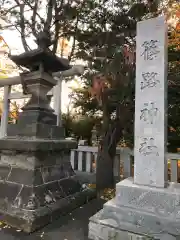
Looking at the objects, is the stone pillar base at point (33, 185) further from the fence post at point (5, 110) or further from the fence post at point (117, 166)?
the fence post at point (5, 110)

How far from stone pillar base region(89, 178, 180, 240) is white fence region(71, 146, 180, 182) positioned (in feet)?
6.79

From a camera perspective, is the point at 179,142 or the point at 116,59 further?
the point at 179,142

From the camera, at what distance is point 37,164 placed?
325 centimetres

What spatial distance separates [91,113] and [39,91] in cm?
404

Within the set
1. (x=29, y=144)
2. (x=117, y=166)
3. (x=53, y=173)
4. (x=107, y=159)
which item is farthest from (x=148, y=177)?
(x=117, y=166)

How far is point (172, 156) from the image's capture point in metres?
4.30

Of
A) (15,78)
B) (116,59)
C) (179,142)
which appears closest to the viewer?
(116,59)

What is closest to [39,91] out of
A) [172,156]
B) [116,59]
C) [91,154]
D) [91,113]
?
[116,59]

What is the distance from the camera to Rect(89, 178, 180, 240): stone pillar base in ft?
7.57

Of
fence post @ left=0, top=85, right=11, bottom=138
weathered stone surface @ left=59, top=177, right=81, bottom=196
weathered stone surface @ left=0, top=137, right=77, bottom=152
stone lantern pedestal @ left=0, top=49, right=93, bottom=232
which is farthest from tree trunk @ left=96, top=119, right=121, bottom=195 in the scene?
fence post @ left=0, top=85, right=11, bottom=138

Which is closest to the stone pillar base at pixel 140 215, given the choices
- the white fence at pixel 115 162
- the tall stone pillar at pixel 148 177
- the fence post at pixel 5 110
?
the tall stone pillar at pixel 148 177

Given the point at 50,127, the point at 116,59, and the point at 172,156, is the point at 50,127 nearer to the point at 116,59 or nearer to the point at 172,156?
the point at 116,59

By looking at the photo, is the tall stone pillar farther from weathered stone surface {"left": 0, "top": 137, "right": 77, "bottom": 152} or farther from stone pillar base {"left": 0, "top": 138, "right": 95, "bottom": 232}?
weathered stone surface {"left": 0, "top": 137, "right": 77, "bottom": 152}

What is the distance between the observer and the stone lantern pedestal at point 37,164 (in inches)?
118
